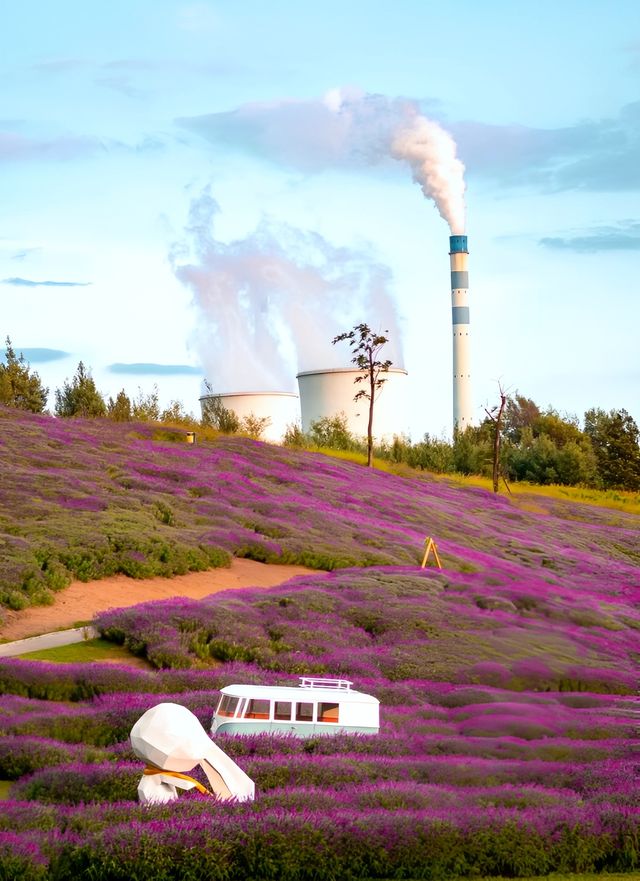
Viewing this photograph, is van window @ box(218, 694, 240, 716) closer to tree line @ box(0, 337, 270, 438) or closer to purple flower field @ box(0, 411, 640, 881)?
purple flower field @ box(0, 411, 640, 881)

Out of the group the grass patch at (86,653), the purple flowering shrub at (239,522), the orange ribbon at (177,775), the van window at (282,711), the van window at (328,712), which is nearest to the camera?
the orange ribbon at (177,775)

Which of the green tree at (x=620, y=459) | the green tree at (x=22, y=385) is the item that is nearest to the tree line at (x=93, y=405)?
the green tree at (x=22, y=385)

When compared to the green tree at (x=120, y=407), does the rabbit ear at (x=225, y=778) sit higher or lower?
lower

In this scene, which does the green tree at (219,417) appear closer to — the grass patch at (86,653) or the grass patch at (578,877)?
the grass patch at (86,653)

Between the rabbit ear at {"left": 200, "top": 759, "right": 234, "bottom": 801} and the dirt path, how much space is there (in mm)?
10236

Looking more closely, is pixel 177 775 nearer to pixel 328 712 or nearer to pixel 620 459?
pixel 328 712

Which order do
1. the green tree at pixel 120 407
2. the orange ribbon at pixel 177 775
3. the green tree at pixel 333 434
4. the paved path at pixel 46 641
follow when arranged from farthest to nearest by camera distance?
the green tree at pixel 333 434, the green tree at pixel 120 407, the paved path at pixel 46 641, the orange ribbon at pixel 177 775

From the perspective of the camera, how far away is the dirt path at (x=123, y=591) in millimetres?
20188

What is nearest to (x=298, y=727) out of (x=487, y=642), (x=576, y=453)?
(x=487, y=642)

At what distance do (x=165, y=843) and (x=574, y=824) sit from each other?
151 inches

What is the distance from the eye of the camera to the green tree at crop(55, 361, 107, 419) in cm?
6450

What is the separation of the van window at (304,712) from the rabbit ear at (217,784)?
3.21 m

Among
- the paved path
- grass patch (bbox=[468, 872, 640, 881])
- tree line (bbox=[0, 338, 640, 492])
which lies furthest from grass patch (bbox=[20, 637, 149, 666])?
tree line (bbox=[0, 338, 640, 492])

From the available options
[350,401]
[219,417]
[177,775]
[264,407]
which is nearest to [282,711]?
[177,775]
